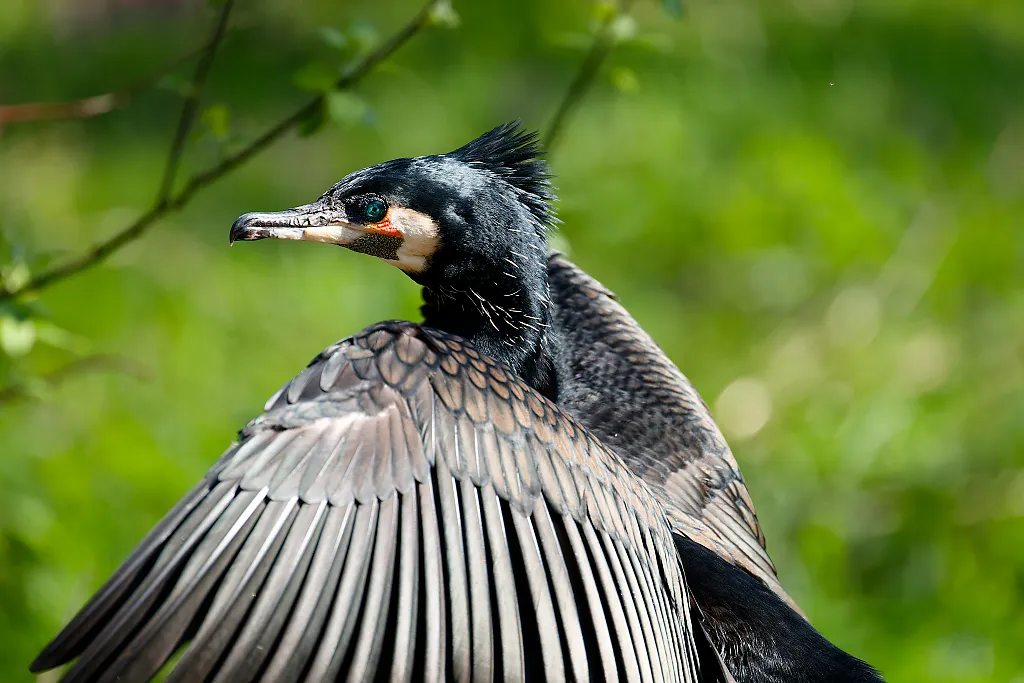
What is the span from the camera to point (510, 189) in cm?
246

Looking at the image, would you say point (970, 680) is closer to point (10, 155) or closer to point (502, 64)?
point (502, 64)

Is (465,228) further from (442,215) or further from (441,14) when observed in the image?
(441,14)

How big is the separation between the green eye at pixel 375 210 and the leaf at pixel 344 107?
0.20 m

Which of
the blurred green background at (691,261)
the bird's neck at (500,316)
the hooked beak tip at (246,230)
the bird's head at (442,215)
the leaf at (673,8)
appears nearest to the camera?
the hooked beak tip at (246,230)

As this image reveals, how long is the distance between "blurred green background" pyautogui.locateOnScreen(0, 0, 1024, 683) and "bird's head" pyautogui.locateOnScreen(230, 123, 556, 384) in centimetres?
57

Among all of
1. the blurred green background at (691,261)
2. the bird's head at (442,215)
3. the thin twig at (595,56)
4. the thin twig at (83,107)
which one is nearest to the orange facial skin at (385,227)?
the bird's head at (442,215)

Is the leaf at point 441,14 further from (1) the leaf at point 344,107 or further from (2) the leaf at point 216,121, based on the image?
(2) the leaf at point 216,121

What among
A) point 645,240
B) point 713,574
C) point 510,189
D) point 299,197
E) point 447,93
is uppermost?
point 447,93

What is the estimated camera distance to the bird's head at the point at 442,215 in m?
2.38

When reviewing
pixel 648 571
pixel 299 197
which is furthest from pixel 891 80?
pixel 648 571

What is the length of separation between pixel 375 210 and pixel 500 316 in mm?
309

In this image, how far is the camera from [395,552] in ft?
5.98

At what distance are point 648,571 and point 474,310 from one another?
25.0 inches

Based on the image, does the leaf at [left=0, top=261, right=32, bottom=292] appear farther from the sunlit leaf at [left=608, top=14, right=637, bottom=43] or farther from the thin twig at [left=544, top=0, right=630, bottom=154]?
the sunlit leaf at [left=608, top=14, right=637, bottom=43]
